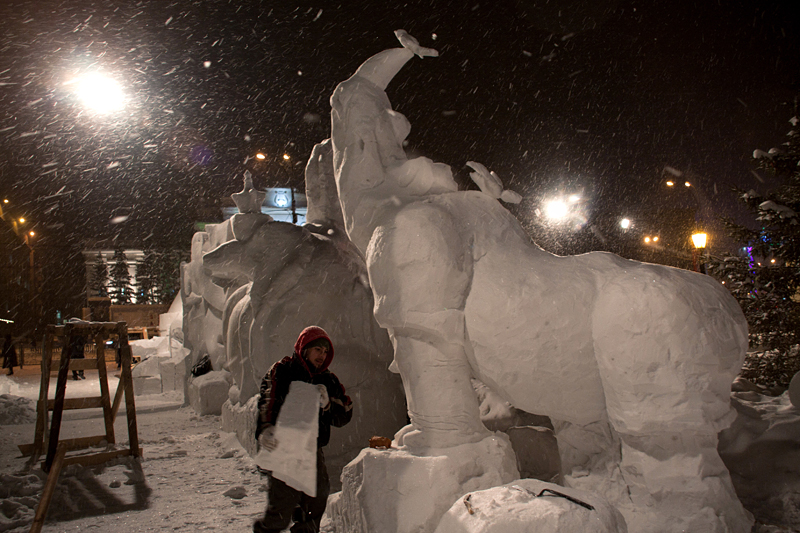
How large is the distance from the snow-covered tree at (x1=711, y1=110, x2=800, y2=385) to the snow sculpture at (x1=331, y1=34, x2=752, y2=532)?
5221mm

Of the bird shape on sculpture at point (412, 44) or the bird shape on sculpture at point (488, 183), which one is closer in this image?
the bird shape on sculpture at point (488, 183)

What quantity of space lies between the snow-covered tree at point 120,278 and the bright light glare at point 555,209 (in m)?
23.7

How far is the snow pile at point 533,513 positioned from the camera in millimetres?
1758

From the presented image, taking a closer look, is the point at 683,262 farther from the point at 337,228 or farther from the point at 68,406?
the point at 68,406

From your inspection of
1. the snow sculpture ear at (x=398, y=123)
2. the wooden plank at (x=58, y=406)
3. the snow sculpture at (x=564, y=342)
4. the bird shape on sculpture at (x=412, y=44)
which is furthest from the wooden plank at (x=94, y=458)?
the bird shape on sculpture at (x=412, y=44)

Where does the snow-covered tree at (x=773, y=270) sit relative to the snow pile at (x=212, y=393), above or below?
above

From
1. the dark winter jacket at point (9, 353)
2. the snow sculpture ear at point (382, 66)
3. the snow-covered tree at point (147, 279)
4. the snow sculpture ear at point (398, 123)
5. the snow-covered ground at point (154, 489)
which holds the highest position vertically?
the snow-covered tree at point (147, 279)

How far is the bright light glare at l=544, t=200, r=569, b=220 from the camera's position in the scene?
915cm

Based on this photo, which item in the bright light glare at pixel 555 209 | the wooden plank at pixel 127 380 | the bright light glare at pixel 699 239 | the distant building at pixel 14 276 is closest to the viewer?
the wooden plank at pixel 127 380

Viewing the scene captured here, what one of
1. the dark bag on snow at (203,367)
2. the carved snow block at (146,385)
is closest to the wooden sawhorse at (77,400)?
the dark bag on snow at (203,367)

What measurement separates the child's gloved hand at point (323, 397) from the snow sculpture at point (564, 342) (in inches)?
17.2

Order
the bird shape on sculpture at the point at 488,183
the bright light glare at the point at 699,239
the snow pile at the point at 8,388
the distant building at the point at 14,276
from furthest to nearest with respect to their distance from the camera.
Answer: the distant building at the point at 14,276, the snow pile at the point at 8,388, the bright light glare at the point at 699,239, the bird shape on sculpture at the point at 488,183

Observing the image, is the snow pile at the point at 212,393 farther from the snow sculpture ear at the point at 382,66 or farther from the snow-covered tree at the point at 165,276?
the snow-covered tree at the point at 165,276

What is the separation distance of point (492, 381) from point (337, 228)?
299cm
